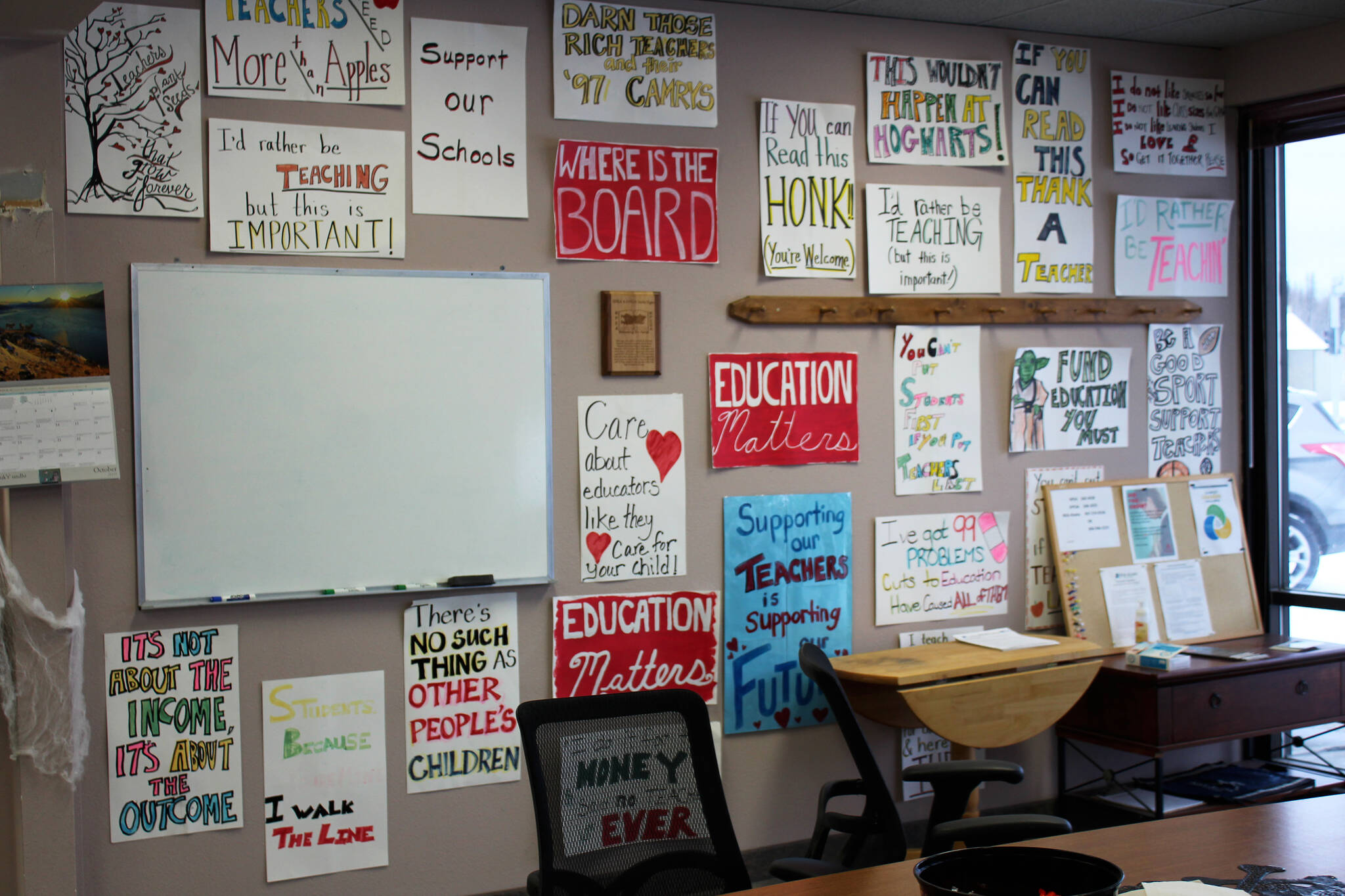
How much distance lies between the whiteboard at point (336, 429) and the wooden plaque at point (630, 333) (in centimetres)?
19

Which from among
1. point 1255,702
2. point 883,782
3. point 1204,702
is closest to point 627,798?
point 883,782

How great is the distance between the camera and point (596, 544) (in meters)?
3.35

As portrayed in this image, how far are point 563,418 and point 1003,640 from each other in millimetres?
1647

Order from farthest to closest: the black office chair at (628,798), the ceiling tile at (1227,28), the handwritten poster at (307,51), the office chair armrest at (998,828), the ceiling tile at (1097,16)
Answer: the ceiling tile at (1227,28)
the ceiling tile at (1097,16)
the handwritten poster at (307,51)
the office chair armrest at (998,828)
the black office chair at (628,798)

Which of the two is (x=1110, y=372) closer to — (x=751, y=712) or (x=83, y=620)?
(x=751, y=712)

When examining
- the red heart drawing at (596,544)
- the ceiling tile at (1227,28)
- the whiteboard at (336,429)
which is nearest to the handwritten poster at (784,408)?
the red heart drawing at (596,544)

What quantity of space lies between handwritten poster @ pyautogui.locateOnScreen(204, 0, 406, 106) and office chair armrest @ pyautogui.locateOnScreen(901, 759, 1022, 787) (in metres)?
2.31

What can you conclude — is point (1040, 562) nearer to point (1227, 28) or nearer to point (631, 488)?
point (631, 488)

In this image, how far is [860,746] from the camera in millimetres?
2531

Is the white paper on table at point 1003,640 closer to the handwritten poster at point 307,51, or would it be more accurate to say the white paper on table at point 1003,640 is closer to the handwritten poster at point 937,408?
the handwritten poster at point 937,408

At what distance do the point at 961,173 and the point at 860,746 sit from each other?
2.19 m

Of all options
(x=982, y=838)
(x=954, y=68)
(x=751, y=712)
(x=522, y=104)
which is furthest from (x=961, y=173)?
(x=982, y=838)

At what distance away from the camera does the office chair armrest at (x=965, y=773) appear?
2557 millimetres

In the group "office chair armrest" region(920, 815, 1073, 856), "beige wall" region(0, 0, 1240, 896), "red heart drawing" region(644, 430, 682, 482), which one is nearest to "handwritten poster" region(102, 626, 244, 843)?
"beige wall" region(0, 0, 1240, 896)
